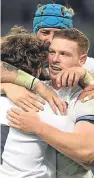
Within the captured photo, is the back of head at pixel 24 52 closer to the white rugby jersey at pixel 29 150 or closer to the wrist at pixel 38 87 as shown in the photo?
the wrist at pixel 38 87

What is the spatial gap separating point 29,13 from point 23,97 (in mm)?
4935

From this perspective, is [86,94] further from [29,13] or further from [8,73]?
[29,13]

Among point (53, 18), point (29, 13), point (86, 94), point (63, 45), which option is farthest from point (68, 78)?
point (29, 13)

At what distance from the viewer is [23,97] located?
145cm

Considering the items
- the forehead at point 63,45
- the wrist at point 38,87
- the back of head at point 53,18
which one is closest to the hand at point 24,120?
the wrist at point 38,87

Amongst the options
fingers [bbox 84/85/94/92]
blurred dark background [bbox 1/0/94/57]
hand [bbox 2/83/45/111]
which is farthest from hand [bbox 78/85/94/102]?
blurred dark background [bbox 1/0/94/57]

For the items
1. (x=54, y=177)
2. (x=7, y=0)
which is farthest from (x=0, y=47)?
(x=7, y=0)

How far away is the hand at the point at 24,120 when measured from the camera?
136cm

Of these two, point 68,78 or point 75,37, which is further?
point 75,37

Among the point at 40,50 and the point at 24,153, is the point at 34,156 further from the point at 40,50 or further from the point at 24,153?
the point at 40,50

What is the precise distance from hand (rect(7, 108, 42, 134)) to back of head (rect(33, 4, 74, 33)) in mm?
1257

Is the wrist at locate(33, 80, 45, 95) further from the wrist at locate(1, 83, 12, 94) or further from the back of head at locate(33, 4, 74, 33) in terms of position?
the back of head at locate(33, 4, 74, 33)

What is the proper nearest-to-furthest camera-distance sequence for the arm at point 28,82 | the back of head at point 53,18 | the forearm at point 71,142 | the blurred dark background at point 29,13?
the forearm at point 71,142
the arm at point 28,82
the back of head at point 53,18
the blurred dark background at point 29,13

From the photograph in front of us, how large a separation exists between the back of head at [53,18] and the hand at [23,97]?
3.77 feet
